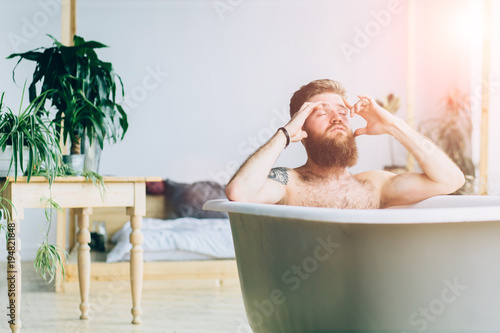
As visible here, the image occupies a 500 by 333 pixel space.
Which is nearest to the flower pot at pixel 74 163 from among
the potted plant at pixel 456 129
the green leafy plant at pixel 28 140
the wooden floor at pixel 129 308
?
the green leafy plant at pixel 28 140

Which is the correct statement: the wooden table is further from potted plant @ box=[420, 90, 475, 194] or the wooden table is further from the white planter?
potted plant @ box=[420, 90, 475, 194]

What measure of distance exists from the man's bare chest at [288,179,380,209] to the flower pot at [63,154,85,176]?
109cm

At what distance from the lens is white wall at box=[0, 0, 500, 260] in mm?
5113

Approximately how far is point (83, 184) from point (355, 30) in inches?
146

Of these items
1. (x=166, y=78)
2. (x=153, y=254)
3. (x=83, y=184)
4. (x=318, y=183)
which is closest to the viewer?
(x=318, y=183)

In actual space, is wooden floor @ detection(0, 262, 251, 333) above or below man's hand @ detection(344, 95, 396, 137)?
below

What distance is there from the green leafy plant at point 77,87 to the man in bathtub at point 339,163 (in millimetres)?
1024

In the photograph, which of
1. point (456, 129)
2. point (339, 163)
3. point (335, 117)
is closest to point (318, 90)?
point (335, 117)

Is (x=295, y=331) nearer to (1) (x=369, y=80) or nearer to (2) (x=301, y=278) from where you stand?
(2) (x=301, y=278)

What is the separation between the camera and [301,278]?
146 centimetres

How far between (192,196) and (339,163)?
113 inches

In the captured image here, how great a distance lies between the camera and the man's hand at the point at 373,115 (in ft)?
5.91

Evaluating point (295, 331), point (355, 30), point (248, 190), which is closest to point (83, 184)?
point (248, 190)

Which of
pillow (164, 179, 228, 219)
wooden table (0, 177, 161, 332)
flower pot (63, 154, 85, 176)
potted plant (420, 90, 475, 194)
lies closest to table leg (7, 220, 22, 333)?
wooden table (0, 177, 161, 332)
